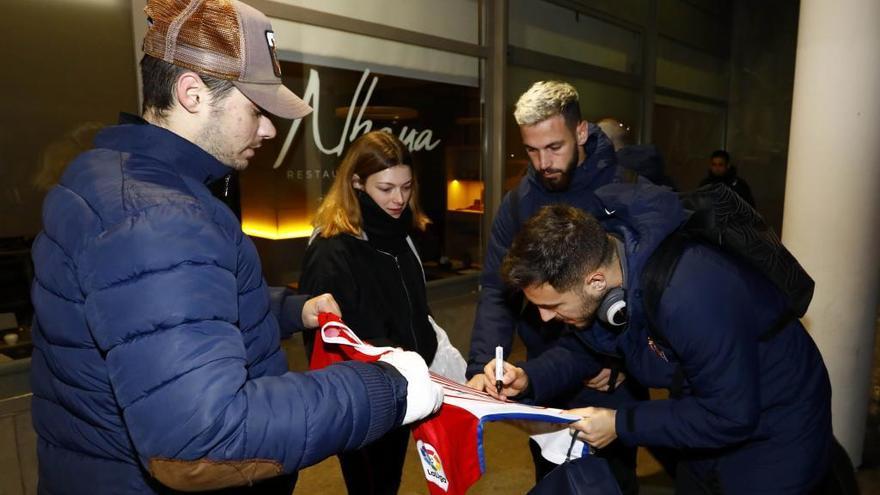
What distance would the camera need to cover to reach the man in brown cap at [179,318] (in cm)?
100

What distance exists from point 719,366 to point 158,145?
1.47 meters

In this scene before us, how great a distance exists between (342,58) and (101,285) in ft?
12.3

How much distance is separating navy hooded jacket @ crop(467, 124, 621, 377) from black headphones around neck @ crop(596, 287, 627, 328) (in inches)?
35.4

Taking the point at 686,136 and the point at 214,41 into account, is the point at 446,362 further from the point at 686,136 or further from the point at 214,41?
the point at 686,136

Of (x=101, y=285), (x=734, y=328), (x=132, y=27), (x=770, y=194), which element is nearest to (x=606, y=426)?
(x=734, y=328)

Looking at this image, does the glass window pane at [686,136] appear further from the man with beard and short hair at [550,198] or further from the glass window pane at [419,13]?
the man with beard and short hair at [550,198]

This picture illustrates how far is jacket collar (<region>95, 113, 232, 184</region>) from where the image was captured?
1229 mm

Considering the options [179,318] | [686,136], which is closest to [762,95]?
[686,136]

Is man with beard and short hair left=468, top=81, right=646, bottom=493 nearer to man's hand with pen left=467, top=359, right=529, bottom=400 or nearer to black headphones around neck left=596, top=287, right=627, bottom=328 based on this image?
man's hand with pen left=467, top=359, right=529, bottom=400

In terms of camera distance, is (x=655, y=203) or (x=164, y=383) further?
(x=655, y=203)

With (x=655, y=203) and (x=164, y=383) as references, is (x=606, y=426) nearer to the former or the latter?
(x=655, y=203)

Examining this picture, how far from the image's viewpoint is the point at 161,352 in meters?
0.98

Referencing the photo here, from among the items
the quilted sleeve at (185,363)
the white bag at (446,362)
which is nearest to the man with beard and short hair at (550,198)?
the white bag at (446,362)

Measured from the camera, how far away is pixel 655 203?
1634 mm
